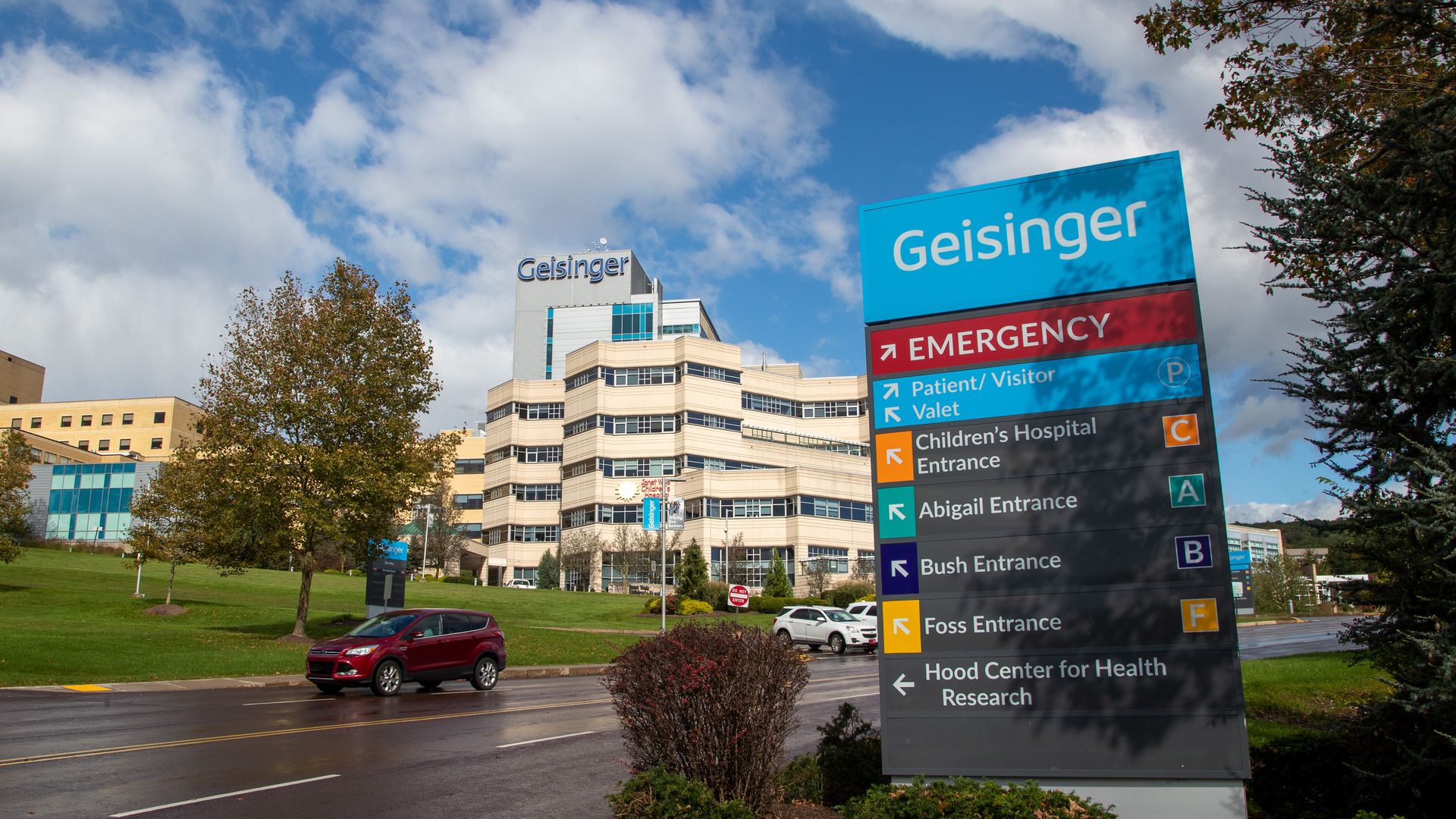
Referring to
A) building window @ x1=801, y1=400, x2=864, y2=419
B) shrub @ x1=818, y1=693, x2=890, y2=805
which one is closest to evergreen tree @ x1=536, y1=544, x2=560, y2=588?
building window @ x1=801, y1=400, x2=864, y2=419

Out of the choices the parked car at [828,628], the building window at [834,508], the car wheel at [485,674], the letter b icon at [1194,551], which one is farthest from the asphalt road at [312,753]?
the building window at [834,508]

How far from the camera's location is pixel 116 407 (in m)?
129

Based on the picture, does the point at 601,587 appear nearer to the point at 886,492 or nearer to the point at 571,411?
the point at 571,411

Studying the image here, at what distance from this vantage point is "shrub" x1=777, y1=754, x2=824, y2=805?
7.89 meters

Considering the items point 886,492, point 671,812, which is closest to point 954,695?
point 886,492

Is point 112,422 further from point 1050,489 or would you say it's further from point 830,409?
point 1050,489

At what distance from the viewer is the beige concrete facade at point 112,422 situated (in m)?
128

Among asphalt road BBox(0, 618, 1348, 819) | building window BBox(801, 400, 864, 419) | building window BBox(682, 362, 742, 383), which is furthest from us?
building window BBox(801, 400, 864, 419)

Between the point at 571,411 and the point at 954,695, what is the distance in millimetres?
81567

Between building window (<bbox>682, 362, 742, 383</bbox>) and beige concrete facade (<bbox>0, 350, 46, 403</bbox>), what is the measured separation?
4264 inches

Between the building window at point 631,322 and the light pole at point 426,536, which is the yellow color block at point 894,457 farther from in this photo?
the building window at point 631,322

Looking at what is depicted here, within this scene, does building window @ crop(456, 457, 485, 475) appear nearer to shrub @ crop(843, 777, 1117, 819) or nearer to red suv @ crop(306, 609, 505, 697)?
red suv @ crop(306, 609, 505, 697)

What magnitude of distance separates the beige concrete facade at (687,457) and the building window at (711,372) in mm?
109

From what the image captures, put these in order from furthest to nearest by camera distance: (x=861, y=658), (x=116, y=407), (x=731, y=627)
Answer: (x=116, y=407)
(x=861, y=658)
(x=731, y=627)
